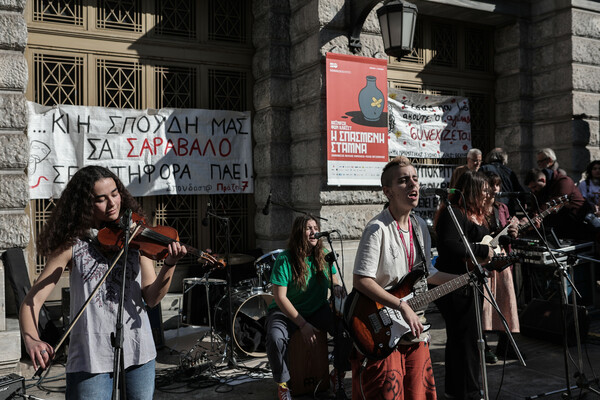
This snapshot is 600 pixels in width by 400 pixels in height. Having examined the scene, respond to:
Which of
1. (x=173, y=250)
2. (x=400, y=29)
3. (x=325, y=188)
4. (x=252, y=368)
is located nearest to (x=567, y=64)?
(x=400, y=29)

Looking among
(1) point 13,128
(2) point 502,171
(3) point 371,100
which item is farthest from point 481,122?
(1) point 13,128

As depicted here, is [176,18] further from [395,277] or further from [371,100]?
[395,277]

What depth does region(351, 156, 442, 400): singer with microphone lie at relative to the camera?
10.7 ft

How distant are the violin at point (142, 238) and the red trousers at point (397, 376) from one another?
1400 millimetres

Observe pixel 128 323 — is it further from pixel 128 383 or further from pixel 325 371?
pixel 325 371

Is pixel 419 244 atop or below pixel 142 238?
below

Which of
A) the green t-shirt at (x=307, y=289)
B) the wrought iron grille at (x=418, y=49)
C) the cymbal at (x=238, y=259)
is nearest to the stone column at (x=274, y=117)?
the cymbal at (x=238, y=259)

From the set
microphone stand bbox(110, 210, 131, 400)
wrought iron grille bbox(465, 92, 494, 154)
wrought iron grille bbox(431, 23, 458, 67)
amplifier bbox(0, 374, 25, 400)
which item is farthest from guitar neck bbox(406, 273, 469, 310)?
wrought iron grille bbox(465, 92, 494, 154)

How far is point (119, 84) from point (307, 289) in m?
4.50

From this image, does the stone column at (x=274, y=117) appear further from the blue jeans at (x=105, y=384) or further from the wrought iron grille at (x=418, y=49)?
the blue jeans at (x=105, y=384)

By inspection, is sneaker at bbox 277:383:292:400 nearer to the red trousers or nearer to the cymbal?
the red trousers

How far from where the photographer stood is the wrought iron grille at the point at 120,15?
7.50m

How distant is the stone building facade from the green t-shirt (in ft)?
7.47

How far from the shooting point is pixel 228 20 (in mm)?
8398
